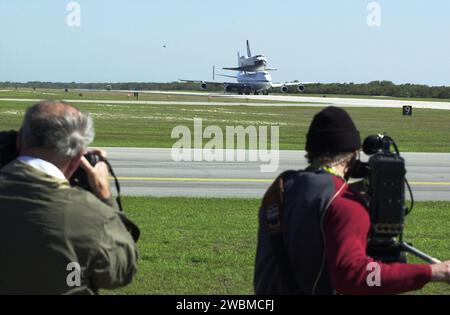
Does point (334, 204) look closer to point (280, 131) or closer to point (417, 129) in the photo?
point (280, 131)

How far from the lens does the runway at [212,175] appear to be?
12898mm

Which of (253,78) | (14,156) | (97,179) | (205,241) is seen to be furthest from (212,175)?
(253,78)

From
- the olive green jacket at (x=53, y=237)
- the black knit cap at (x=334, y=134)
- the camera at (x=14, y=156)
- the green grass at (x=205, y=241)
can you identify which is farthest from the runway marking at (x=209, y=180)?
the olive green jacket at (x=53, y=237)

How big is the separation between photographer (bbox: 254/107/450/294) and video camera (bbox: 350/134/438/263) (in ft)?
0.23

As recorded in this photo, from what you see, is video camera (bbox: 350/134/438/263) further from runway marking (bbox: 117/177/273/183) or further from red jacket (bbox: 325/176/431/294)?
runway marking (bbox: 117/177/273/183)

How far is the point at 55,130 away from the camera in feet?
9.29

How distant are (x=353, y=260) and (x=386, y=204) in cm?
29

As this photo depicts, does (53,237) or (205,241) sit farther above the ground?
(53,237)

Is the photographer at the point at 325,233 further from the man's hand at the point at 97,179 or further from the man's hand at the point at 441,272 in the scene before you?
the man's hand at the point at 97,179

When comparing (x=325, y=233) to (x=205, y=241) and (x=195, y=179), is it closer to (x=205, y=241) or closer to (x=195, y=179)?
(x=205, y=241)

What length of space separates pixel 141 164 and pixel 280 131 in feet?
44.9

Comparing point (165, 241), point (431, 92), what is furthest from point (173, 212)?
point (431, 92)

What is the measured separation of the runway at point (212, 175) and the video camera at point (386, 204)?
30.6 ft

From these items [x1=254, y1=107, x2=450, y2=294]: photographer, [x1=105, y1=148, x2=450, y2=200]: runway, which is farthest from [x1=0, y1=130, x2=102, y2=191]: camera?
[x1=105, y1=148, x2=450, y2=200]: runway
